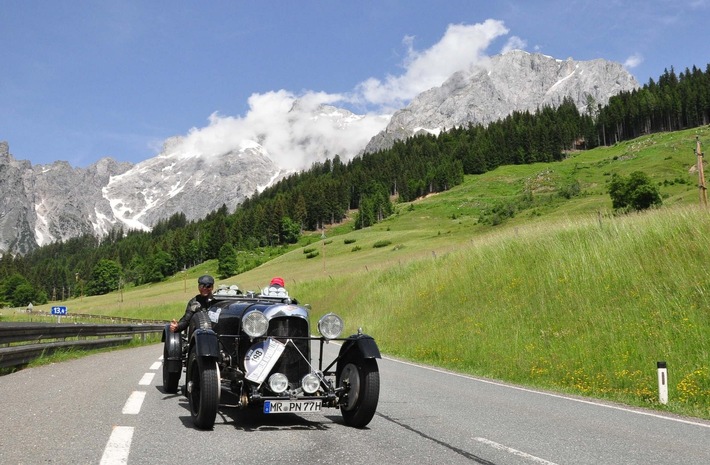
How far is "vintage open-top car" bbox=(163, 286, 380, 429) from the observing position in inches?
259

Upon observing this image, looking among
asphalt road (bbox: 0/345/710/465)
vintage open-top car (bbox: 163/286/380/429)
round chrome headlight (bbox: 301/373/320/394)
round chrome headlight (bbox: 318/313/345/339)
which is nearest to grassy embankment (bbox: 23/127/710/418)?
asphalt road (bbox: 0/345/710/465)

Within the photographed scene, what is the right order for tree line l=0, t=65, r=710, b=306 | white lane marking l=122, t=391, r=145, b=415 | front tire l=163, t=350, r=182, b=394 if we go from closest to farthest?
white lane marking l=122, t=391, r=145, b=415 < front tire l=163, t=350, r=182, b=394 < tree line l=0, t=65, r=710, b=306

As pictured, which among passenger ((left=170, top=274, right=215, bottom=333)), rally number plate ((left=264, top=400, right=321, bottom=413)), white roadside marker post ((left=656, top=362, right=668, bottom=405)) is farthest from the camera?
white roadside marker post ((left=656, top=362, right=668, bottom=405))

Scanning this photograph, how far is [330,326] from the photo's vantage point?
7258 mm

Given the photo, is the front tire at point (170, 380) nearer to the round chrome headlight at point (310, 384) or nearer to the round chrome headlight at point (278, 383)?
the round chrome headlight at point (278, 383)

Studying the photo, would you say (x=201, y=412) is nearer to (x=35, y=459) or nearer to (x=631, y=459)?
(x=35, y=459)

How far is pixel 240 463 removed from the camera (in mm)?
5000

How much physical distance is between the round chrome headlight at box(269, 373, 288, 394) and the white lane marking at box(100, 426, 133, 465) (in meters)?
1.54

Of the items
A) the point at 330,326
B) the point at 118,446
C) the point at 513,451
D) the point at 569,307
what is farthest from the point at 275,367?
the point at 569,307

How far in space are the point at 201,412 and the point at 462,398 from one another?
506 cm

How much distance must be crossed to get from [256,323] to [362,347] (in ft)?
4.33

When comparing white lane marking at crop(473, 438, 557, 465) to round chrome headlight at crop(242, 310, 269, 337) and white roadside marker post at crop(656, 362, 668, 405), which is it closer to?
round chrome headlight at crop(242, 310, 269, 337)

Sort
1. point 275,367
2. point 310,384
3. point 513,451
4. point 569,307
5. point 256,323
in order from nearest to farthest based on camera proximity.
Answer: point 513,451, point 310,384, point 256,323, point 275,367, point 569,307

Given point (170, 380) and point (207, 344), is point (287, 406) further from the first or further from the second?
point (170, 380)
